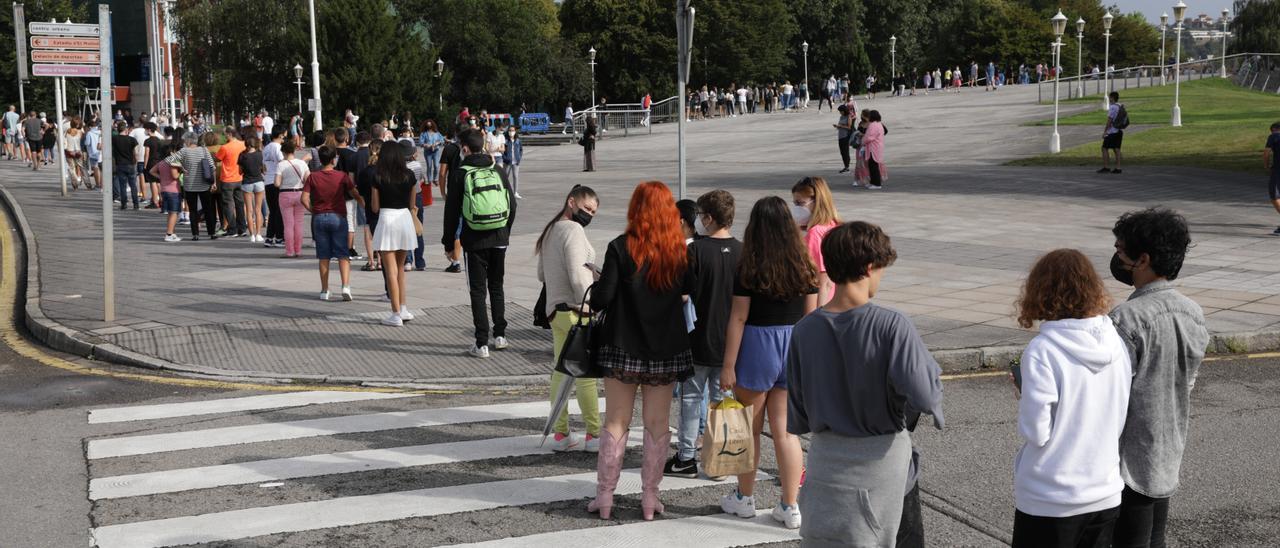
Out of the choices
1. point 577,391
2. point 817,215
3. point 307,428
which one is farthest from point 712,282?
point 307,428

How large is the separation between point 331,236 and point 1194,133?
30.1 m

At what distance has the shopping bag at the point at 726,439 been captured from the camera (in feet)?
19.5

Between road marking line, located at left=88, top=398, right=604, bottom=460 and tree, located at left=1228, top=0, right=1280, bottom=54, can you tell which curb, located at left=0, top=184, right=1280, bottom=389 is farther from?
tree, located at left=1228, top=0, right=1280, bottom=54

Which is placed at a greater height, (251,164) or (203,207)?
(251,164)

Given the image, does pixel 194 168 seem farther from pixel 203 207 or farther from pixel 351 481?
pixel 351 481

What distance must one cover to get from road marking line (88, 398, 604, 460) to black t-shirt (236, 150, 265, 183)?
443 inches

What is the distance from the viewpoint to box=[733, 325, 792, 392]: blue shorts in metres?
6.14

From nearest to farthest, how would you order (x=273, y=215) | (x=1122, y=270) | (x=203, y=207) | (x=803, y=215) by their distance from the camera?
(x=1122, y=270), (x=803, y=215), (x=273, y=215), (x=203, y=207)

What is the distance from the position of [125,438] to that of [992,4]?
9877cm

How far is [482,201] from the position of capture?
10.5 meters

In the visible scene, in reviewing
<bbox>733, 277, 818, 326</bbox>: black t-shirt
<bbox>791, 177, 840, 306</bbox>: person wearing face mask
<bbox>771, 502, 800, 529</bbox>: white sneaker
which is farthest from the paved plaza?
<bbox>733, 277, 818, 326</bbox>: black t-shirt

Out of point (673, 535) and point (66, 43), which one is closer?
point (673, 535)

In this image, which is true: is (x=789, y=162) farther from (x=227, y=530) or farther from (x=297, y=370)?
(x=227, y=530)

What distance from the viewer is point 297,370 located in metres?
10.6
